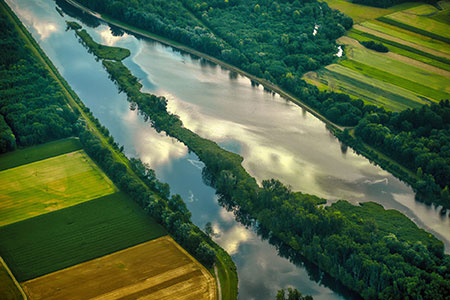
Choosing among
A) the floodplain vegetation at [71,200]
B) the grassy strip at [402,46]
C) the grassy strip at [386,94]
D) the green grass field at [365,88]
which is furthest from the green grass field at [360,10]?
the floodplain vegetation at [71,200]

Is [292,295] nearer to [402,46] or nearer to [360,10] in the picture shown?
[402,46]

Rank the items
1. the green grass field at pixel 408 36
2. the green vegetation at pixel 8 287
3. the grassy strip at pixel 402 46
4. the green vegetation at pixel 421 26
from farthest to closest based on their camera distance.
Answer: the green vegetation at pixel 421 26, the green grass field at pixel 408 36, the grassy strip at pixel 402 46, the green vegetation at pixel 8 287

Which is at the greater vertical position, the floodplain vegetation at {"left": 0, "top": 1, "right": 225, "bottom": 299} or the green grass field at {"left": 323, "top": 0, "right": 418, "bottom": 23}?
the green grass field at {"left": 323, "top": 0, "right": 418, "bottom": 23}

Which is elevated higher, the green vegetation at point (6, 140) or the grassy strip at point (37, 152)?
the green vegetation at point (6, 140)

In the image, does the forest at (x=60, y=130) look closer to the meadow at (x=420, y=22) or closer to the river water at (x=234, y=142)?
the river water at (x=234, y=142)

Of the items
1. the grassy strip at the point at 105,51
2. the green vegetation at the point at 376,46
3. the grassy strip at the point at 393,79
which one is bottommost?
the grassy strip at the point at 105,51

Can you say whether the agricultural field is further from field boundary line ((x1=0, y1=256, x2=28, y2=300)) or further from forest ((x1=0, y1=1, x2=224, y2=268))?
field boundary line ((x1=0, y1=256, x2=28, y2=300))

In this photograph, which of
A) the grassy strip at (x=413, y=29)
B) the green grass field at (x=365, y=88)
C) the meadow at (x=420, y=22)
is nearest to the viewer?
the green grass field at (x=365, y=88)

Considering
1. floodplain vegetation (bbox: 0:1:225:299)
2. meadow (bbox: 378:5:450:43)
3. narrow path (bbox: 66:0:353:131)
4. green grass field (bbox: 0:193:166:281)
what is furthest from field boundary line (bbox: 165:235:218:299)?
meadow (bbox: 378:5:450:43)
